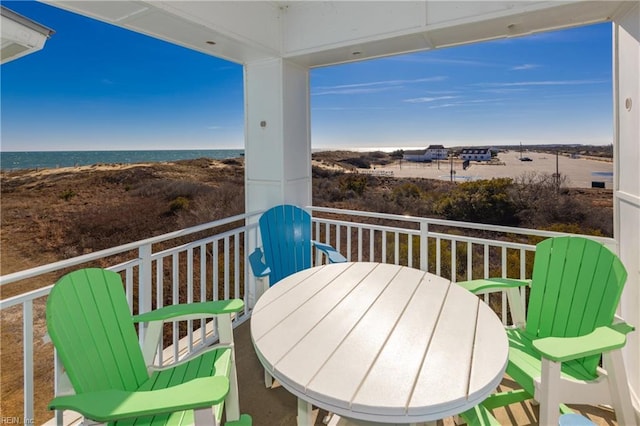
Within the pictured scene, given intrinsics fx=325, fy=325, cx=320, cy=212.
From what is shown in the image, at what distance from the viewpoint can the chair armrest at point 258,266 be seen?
8.58 feet

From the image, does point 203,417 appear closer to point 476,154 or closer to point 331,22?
point 331,22

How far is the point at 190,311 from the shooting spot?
5.85 ft

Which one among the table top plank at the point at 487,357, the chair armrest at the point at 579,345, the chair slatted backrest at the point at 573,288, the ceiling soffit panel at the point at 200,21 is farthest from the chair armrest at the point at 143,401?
the ceiling soffit panel at the point at 200,21

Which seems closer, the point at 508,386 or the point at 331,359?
the point at 331,359

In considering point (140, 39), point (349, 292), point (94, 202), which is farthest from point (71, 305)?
point (140, 39)

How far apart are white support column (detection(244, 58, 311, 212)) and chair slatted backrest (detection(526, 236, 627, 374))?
2488mm

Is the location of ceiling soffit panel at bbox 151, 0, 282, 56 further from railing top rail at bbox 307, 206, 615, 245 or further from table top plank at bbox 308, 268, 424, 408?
table top plank at bbox 308, 268, 424, 408

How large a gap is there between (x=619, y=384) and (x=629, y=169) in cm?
141

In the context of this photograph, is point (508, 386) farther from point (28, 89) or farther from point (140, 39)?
point (140, 39)

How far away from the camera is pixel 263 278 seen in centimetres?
281

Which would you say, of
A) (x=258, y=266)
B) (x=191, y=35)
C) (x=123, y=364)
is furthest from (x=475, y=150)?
(x=123, y=364)

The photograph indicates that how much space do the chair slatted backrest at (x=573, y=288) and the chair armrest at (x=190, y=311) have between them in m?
1.87

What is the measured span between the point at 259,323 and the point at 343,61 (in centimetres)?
309

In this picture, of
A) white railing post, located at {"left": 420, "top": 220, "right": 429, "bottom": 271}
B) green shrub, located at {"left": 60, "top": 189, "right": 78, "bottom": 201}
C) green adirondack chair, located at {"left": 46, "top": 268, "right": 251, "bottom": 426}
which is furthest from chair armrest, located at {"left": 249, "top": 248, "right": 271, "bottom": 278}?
green shrub, located at {"left": 60, "top": 189, "right": 78, "bottom": 201}
